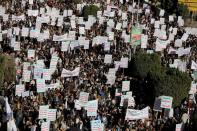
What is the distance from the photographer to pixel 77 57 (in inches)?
1494

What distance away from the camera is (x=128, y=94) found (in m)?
28.7

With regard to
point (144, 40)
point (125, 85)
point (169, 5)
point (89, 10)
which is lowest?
point (125, 85)

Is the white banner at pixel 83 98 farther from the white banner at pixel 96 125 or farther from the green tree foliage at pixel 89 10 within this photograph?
the green tree foliage at pixel 89 10

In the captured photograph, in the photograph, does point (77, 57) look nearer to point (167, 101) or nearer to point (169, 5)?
point (167, 101)

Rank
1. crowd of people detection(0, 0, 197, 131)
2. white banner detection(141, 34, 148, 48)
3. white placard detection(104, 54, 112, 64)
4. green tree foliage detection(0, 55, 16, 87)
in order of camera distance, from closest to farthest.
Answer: crowd of people detection(0, 0, 197, 131)
green tree foliage detection(0, 55, 16, 87)
white placard detection(104, 54, 112, 64)
white banner detection(141, 34, 148, 48)

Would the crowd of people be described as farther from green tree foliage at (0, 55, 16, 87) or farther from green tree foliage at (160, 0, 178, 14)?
green tree foliage at (160, 0, 178, 14)

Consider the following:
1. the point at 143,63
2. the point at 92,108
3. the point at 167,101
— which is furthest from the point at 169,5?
the point at 92,108

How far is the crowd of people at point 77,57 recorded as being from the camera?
27.0 meters

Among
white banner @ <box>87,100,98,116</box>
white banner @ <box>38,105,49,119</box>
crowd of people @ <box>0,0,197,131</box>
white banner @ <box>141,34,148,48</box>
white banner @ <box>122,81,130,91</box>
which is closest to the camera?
white banner @ <box>38,105,49,119</box>

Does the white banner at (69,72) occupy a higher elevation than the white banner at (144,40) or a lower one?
lower

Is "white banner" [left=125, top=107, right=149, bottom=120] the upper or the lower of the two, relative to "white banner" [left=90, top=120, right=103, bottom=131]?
lower

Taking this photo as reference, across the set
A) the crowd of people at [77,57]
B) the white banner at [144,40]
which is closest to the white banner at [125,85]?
the crowd of people at [77,57]

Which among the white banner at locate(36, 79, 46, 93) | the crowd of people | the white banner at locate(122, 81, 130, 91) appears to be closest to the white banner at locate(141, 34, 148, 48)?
the crowd of people

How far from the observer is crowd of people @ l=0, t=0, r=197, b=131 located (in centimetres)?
2698
